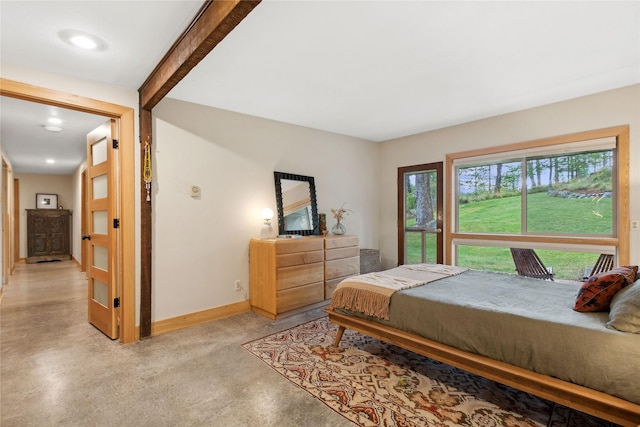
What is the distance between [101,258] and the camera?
3238 millimetres

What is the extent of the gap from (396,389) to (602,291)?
4.60ft

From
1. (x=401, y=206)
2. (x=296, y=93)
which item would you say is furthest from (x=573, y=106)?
(x=296, y=93)

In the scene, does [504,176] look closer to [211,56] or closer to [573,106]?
[573,106]

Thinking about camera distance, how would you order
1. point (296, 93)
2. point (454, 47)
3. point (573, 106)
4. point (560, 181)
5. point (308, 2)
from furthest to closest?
1. point (560, 181)
2. point (573, 106)
3. point (296, 93)
4. point (454, 47)
5. point (308, 2)

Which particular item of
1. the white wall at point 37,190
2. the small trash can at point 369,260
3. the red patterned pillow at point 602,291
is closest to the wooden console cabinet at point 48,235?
the white wall at point 37,190

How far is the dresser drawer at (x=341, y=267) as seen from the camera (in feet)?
13.3

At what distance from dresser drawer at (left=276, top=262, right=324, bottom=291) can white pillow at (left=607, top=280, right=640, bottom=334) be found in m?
2.72

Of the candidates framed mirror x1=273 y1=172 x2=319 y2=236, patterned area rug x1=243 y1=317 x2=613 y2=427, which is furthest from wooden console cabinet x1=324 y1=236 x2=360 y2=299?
patterned area rug x1=243 y1=317 x2=613 y2=427

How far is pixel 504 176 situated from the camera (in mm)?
4207

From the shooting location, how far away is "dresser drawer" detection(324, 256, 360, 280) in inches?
159

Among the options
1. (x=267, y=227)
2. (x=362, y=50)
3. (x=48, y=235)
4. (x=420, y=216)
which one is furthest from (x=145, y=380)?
(x=48, y=235)

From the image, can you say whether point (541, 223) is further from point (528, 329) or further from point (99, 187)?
point (99, 187)

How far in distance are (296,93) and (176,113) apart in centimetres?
129

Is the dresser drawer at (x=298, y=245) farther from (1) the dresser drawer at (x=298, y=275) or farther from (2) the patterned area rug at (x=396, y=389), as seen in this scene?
(2) the patterned area rug at (x=396, y=389)
